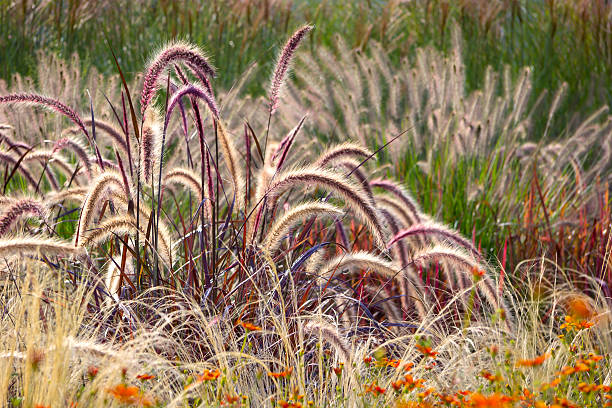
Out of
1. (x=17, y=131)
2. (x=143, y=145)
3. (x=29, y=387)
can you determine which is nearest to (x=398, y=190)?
(x=143, y=145)

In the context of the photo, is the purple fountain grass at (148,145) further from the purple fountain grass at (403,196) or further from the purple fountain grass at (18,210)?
the purple fountain grass at (403,196)

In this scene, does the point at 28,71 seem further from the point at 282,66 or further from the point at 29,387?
the point at 29,387

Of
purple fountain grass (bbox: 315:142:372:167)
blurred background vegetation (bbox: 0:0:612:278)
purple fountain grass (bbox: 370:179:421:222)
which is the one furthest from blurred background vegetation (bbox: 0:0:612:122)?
purple fountain grass (bbox: 315:142:372:167)

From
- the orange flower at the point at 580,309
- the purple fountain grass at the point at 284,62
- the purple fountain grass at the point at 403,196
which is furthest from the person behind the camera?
the orange flower at the point at 580,309

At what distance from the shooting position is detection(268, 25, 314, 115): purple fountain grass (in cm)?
330

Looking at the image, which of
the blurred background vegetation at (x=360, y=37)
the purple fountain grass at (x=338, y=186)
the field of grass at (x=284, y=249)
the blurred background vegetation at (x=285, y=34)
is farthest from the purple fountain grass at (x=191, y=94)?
the blurred background vegetation at (x=285, y=34)

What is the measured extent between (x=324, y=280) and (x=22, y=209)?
1.36m

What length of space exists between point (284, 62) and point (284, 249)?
1.16 metres

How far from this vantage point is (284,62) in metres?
3.41

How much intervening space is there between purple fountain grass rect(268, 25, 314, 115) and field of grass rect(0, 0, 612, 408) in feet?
0.04

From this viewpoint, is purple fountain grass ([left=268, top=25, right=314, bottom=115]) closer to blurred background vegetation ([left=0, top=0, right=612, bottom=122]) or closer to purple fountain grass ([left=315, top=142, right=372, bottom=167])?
purple fountain grass ([left=315, top=142, right=372, bottom=167])

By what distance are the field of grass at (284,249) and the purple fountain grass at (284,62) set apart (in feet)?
0.04

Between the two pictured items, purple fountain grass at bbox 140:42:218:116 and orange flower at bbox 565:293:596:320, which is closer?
purple fountain grass at bbox 140:42:218:116

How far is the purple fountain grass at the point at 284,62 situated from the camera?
3.30m
